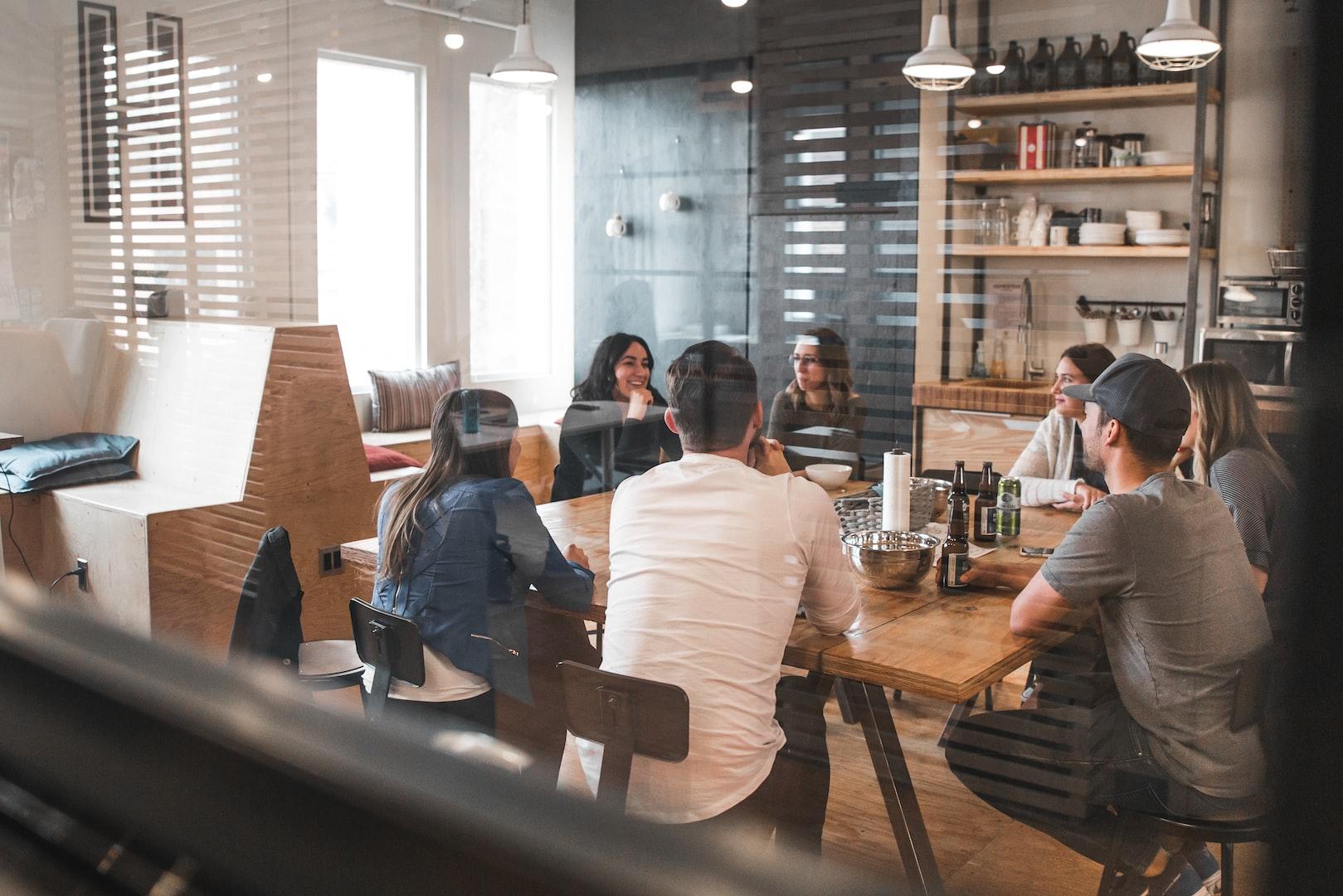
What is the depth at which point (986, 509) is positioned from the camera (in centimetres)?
65

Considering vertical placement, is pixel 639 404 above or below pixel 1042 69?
below

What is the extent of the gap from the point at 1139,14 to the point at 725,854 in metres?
0.39

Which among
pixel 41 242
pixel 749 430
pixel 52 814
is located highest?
pixel 41 242

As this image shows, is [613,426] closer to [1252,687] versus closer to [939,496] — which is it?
[939,496]

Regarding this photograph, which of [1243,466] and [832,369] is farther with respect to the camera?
[832,369]

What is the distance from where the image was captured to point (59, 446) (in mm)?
1079

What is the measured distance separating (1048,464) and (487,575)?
0.43m

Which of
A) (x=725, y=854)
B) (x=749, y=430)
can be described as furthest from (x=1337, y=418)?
(x=749, y=430)

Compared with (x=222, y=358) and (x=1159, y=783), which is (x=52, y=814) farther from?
(x=1159, y=783)

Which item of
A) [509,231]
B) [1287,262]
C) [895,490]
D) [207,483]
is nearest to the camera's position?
[1287,262]

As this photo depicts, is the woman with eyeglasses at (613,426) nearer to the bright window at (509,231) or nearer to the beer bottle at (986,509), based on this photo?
the bright window at (509,231)

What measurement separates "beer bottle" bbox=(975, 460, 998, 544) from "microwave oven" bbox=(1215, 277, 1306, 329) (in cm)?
20

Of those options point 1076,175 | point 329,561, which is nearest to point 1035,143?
point 1076,175

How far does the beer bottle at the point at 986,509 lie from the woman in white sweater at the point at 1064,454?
16mm
